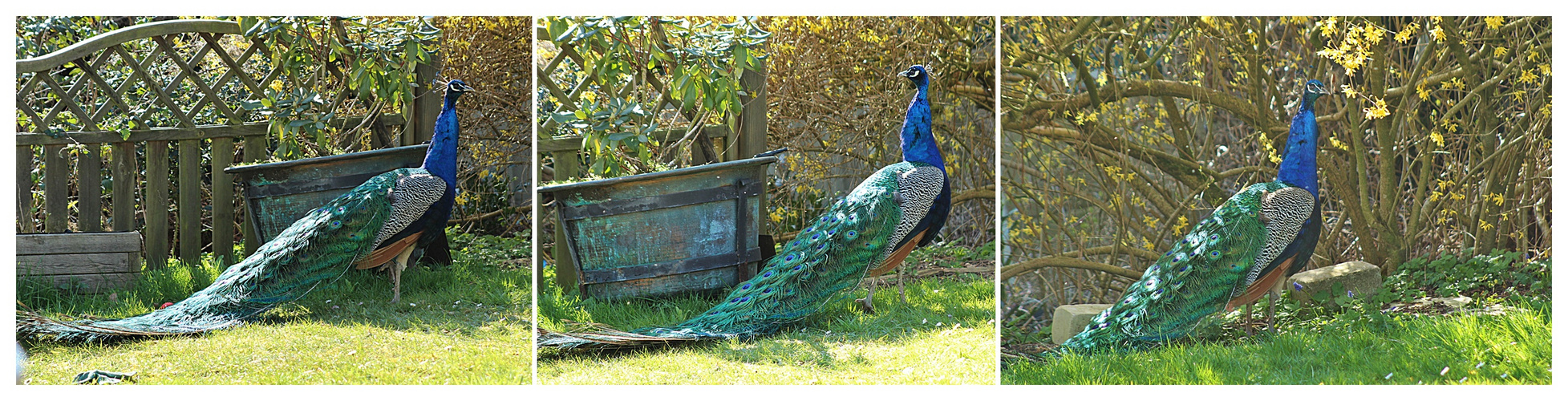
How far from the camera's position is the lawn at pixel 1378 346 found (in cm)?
345

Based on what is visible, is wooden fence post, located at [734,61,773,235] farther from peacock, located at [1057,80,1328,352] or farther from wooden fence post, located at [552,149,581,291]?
peacock, located at [1057,80,1328,352]

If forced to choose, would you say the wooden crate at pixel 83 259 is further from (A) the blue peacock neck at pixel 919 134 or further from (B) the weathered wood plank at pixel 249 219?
(A) the blue peacock neck at pixel 919 134

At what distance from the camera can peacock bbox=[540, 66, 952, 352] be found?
3.46m

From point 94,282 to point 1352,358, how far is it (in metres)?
4.43

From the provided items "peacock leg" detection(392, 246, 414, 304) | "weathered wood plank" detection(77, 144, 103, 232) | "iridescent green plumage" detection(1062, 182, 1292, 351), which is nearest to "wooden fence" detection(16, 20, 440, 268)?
"weathered wood plank" detection(77, 144, 103, 232)

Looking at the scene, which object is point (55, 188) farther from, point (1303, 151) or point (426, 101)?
point (1303, 151)

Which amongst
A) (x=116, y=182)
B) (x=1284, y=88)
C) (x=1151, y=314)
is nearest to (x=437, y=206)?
(x=116, y=182)

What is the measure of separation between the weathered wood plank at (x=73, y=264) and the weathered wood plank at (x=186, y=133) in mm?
408

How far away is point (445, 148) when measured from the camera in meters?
3.59

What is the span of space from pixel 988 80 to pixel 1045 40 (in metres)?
0.24

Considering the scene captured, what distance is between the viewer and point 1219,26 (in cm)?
355

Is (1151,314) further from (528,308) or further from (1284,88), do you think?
(528,308)

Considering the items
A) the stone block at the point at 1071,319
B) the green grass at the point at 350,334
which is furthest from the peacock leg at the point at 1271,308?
the green grass at the point at 350,334

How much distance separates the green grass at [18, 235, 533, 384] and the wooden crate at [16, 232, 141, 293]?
1.8 inches
